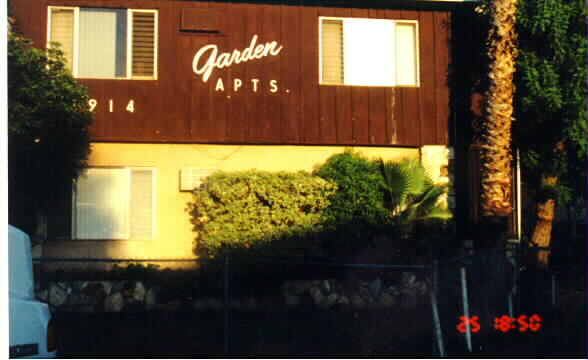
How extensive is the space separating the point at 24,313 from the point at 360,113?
8906 mm

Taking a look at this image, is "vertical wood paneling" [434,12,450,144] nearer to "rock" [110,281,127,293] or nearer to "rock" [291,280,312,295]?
"rock" [291,280,312,295]

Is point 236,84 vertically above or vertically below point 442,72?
below

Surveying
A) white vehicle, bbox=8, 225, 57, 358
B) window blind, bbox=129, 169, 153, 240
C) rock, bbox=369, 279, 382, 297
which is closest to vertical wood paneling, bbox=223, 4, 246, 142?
window blind, bbox=129, 169, 153, 240

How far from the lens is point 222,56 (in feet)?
46.9

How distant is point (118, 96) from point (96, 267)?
297cm

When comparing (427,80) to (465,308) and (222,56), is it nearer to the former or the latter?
(222,56)

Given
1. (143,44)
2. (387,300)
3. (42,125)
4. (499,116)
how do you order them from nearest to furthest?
(499,116)
(387,300)
(42,125)
(143,44)

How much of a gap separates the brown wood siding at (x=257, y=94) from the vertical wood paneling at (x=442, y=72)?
0.02 m

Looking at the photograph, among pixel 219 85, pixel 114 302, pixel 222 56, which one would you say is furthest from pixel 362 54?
pixel 114 302

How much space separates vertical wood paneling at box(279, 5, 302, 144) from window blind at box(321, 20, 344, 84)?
1.58 feet

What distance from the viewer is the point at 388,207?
45.9 feet

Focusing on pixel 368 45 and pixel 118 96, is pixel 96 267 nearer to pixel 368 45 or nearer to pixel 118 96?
pixel 118 96

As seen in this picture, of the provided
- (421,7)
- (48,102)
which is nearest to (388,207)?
(421,7)

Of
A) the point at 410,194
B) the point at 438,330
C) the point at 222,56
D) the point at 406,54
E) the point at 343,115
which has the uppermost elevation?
the point at 406,54
